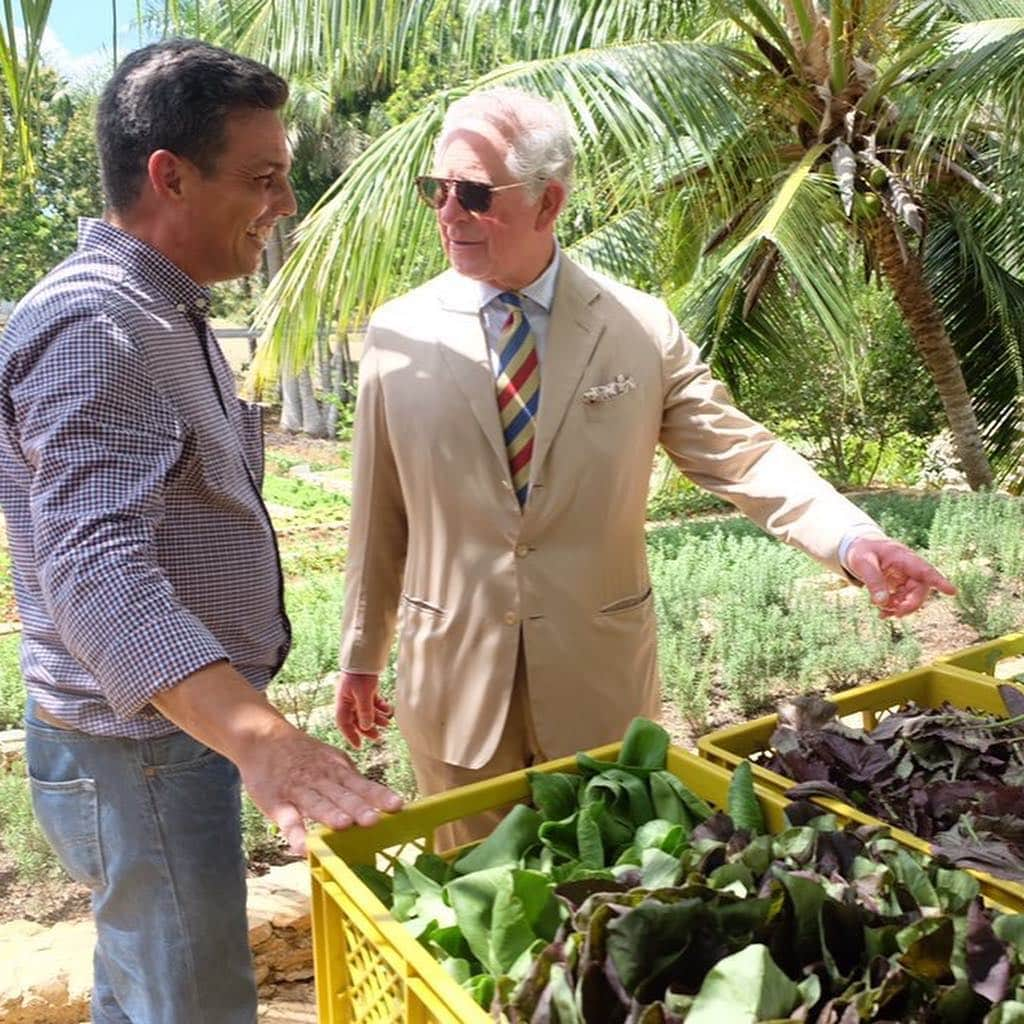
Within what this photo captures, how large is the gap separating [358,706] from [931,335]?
6912 millimetres

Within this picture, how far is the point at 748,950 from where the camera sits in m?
1.03

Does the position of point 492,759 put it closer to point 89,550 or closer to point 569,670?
point 569,670

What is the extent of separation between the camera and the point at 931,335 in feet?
27.2

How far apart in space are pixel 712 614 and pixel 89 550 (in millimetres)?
5009

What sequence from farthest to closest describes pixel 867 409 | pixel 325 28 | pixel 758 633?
pixel 867 409 → pixel 325 28 → pixel 758 633

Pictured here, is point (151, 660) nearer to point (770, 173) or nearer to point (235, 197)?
A: point (235, 197)

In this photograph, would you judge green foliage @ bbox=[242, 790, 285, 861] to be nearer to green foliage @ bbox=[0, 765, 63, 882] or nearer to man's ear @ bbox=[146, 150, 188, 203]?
green foliage @ bbox=[0, 765, 63, 882]

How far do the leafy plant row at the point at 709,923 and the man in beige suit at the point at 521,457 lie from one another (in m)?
0.81

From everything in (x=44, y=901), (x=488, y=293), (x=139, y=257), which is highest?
(x=139, y=257)

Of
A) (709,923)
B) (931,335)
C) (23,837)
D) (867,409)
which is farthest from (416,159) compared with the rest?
(867,409)

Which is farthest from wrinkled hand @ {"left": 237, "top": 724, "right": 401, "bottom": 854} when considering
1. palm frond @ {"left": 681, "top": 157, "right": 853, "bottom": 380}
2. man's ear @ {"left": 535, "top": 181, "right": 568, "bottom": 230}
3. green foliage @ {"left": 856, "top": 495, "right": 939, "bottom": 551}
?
green foliage @ {"left": 856, "top": 495, "right": 939, "bottom": 551}

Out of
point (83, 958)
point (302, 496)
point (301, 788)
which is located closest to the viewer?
point (301, 788)

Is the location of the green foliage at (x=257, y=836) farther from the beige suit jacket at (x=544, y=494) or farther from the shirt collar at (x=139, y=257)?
the shirt collar at (x=139, y=257)

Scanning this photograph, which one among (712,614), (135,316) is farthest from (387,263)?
(135,316)
